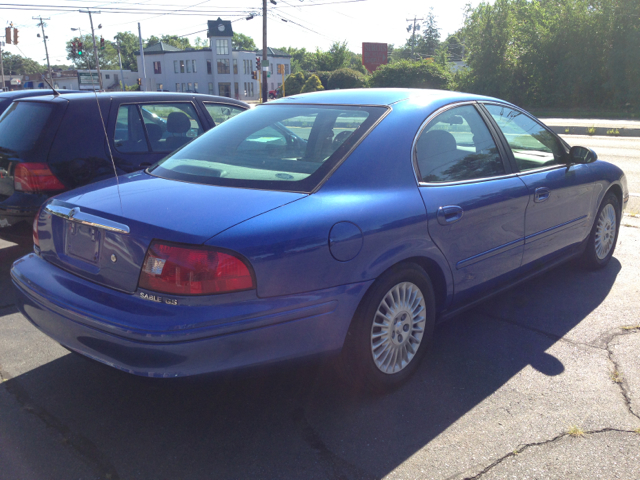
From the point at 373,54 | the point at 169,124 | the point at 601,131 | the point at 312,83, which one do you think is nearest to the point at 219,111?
the point at 169,124

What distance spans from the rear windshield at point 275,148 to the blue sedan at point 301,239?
13 mm

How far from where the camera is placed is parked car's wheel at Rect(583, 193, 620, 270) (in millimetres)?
4695

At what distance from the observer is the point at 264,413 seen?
9.09 feet

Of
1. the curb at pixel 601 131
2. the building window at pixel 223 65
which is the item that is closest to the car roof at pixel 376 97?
the curb at pixel 601 131

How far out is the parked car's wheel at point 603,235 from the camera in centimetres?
470

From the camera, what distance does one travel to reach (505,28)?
39000 mm

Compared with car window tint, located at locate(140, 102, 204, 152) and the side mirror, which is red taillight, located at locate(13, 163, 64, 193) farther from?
the side mirror

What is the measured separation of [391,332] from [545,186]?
5.80 feet

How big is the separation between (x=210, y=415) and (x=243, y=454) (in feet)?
1.25

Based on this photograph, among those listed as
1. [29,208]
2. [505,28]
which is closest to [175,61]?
[505,28]

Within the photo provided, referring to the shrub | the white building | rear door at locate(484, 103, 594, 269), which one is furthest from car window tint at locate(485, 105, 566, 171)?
the white building

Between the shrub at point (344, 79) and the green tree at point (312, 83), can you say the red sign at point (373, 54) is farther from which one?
the green tree at point (312, 83)

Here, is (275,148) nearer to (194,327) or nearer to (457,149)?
(457,149)

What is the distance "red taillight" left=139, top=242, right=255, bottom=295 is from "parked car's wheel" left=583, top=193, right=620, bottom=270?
3598 mm
